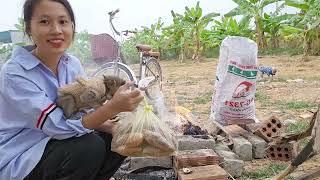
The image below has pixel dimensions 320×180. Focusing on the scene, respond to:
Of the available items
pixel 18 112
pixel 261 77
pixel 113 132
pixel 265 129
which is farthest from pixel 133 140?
pixel 261 77

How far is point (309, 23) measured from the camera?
1006cm

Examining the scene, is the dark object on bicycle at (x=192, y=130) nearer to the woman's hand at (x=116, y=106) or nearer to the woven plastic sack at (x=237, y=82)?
the woven plastic sack at (x=237, y=82)

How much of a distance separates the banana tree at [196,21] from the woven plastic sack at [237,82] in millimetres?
9402

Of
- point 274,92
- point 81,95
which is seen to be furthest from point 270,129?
point 274,92

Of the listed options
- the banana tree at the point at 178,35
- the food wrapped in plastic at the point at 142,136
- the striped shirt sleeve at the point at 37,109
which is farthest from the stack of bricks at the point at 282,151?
the banana tree at the point at 178,35

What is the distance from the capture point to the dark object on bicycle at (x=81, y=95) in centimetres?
192

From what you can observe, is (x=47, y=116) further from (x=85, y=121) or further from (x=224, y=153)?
(x=224, y=153)

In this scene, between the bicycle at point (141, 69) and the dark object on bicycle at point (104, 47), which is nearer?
the bicycle at point (141, 69)

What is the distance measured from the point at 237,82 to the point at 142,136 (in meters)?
1.92

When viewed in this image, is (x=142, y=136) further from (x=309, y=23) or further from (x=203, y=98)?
(x=309, y=23)

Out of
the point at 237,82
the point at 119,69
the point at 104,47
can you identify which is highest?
the point at 104,47

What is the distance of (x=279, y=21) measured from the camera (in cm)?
1258

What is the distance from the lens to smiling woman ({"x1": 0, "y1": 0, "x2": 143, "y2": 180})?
72.2 inches

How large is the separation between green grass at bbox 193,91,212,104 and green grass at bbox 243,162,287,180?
2.79 meters
